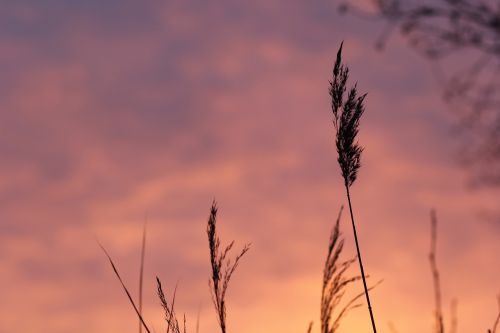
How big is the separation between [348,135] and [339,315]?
3.99 ft

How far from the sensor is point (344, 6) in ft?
10.1

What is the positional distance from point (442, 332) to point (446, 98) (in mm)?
1649

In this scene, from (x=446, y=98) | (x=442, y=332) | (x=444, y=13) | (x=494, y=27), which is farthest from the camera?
(x=446, y=98)

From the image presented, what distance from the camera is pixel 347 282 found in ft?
8.66

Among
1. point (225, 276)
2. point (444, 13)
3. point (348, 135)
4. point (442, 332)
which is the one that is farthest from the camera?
point (348, 135)

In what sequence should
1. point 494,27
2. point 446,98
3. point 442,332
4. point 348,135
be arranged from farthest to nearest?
1. point 348,135
2. point 446,98
3. point 494,27
4. point 442,332

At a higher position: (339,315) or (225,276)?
(225,276)

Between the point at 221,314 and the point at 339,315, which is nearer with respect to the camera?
the point at 339,315

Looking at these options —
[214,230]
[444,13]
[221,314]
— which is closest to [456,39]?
[444,13]

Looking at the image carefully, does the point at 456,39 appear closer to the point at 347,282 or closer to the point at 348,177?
the point at 348,177

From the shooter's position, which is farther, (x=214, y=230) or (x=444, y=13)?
(x=214, y=230)

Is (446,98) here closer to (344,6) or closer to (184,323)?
(344,6)

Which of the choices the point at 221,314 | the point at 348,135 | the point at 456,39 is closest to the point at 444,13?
the point at 456,39

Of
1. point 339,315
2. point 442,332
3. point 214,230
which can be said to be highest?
point 214,230
